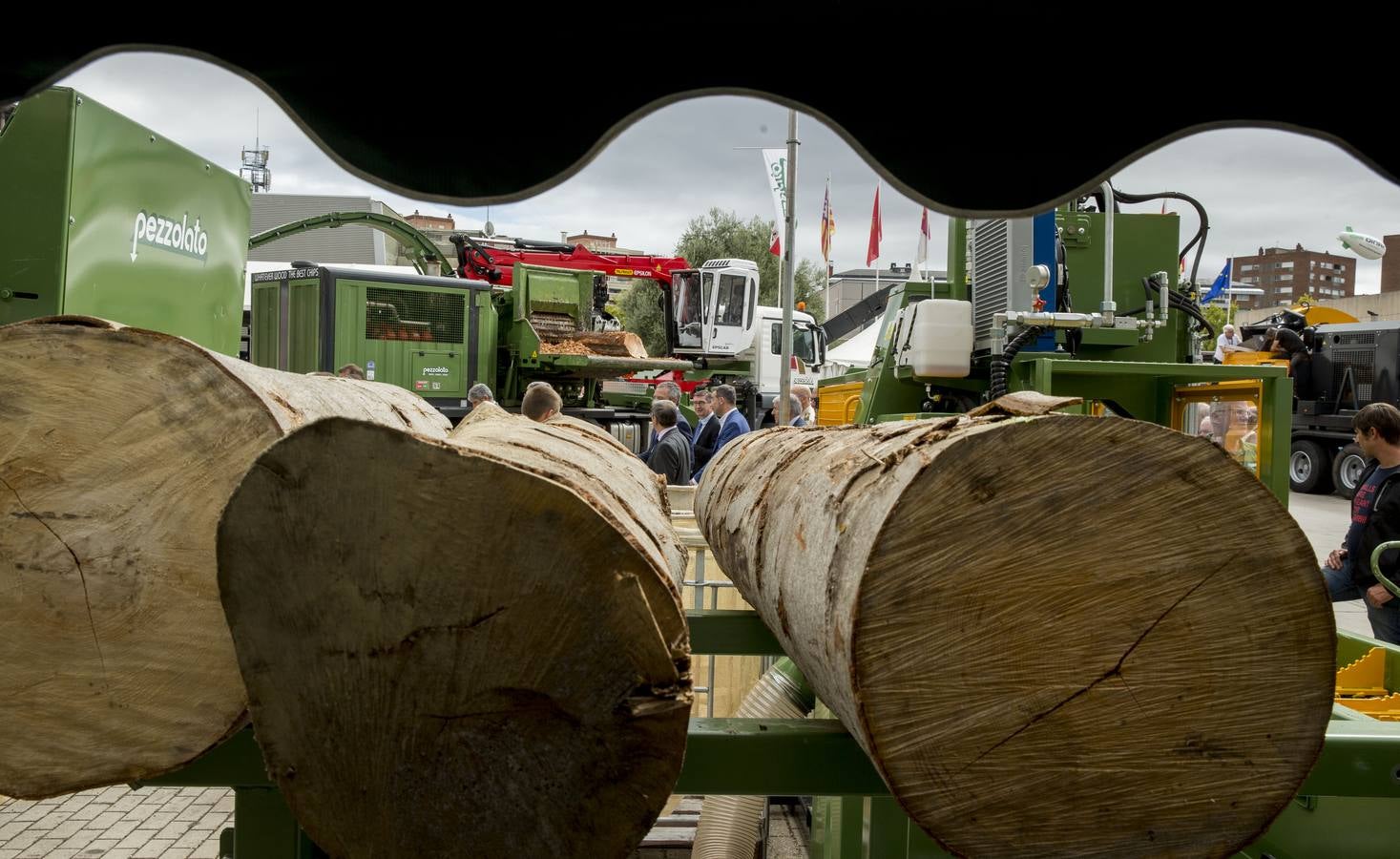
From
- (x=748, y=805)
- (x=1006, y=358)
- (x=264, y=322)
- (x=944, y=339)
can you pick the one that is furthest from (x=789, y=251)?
(x=748, y=805)

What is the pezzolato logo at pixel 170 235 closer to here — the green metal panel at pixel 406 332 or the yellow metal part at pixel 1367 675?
the yellow metal part at pixel 1367 675

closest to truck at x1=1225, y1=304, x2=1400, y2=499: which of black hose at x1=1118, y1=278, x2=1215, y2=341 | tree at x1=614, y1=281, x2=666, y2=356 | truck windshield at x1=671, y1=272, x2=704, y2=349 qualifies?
truck windshield at x1=671, y1=272, x2=704, y2=349

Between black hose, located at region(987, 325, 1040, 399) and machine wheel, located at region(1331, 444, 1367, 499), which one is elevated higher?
black hose, located at region(987, 325, 1040, 399)

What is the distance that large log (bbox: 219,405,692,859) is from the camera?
1537 mm

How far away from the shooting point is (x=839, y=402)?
30.9 feet

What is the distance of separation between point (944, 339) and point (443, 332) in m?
8.28

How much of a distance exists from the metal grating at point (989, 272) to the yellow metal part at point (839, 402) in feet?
4.33

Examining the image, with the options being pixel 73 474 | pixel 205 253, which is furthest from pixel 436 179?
pixel 205 253

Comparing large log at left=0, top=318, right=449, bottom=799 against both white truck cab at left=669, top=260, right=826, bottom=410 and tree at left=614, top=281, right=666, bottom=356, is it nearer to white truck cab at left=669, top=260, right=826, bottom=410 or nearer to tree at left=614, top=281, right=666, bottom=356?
white truck cab at left=669, top=260, right=826, bottom=410

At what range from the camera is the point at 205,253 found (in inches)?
240

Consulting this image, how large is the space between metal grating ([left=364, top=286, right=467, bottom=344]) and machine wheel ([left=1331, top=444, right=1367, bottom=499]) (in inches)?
562

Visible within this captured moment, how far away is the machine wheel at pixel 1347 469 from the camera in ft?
55.9

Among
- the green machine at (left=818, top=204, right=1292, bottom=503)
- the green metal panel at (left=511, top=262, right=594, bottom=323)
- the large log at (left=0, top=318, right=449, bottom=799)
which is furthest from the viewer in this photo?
the green metal panel at (left=511, top=262, right=594, bottom=323)

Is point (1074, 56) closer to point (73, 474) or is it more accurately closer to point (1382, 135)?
point (1382, 135)
